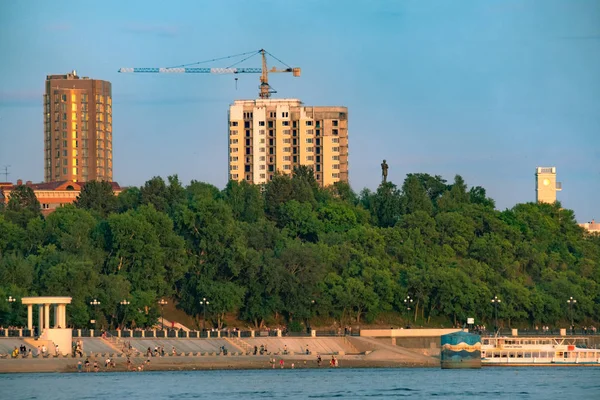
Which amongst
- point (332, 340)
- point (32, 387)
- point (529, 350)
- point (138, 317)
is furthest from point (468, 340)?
point (32, 387)

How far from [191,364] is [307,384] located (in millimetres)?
19179

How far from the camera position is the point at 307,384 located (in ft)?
392

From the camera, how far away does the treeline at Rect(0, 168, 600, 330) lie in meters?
158

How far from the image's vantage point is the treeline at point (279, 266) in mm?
158250

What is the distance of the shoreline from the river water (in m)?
1.84

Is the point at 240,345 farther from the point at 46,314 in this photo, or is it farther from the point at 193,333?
the point at 46,314

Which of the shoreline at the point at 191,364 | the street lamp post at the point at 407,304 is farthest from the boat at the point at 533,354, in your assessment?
the street lamp post at the point at 407,304

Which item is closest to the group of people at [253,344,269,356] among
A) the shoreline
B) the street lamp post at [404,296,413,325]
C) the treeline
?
the shoreline

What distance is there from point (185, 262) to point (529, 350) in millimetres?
37632

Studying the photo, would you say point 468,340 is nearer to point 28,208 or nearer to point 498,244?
point 498,244

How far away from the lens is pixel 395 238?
7347 inches

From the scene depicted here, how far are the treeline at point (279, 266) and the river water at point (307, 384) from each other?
2686cm

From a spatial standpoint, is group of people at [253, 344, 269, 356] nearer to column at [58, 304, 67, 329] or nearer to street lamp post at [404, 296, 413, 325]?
column at [58, 304, 67, 329]

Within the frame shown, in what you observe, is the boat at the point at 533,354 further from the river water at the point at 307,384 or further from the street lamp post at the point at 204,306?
the street lamp post at the point at 204,306
